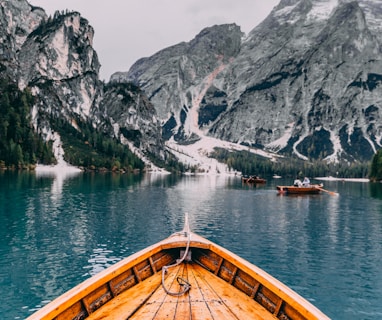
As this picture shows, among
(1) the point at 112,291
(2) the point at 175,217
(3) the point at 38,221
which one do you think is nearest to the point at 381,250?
(2) the point at 175,217

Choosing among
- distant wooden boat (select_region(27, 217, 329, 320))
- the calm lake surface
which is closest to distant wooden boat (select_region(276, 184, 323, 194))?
the calm lake surface

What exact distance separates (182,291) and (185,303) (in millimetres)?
859

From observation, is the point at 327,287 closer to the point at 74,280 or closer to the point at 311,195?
the point at 74,280

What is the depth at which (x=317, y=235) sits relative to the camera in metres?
47.2

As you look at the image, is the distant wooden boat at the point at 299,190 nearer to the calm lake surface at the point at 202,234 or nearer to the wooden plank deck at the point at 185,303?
the calm lake surface at the point at 202,234

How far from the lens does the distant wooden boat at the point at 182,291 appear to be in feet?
39.8

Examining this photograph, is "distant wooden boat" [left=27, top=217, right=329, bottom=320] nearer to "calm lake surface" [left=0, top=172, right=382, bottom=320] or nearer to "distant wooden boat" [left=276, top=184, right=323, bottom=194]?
"calm lake surface" [left=0, top=172, right=382, bottom=320]

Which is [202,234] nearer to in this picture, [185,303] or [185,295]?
[185,295]

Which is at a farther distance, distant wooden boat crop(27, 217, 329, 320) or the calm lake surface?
the calm lake surface

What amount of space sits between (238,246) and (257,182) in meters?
141

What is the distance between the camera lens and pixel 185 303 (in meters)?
12.8

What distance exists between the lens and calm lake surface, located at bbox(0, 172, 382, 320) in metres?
25.3

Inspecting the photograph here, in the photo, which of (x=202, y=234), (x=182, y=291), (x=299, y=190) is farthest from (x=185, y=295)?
(x=299, y=190)

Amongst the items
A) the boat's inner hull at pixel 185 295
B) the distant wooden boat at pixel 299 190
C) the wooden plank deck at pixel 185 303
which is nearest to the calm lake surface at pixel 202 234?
the boat's inner hull at pixel 185 295
